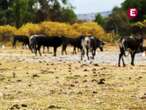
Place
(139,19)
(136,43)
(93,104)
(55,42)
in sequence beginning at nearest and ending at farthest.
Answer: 1. (93,104)
2. (136,43)
3. (55,42)
4. (139,19)

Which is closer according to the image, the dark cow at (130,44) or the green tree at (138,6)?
the dark cow at (130,44)

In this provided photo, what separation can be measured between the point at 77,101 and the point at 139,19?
239 ft

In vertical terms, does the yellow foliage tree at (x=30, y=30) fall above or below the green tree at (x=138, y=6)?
below

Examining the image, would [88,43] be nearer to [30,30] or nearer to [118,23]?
[30,30]

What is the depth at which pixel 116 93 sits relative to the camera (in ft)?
51.5

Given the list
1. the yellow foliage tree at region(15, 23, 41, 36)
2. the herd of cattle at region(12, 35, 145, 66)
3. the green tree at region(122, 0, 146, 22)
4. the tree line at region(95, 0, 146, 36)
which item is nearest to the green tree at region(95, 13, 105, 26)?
the tree line at region(95, 0, 146, 36)

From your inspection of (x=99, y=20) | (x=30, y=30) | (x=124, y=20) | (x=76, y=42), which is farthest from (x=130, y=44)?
(x=99, y=20)

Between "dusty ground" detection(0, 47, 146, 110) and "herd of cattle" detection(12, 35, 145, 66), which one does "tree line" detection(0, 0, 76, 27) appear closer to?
"herd of cattle" detection(12, 35, 145, 66)

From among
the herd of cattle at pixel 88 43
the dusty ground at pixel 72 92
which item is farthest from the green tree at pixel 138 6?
the dusty ground at pixel 72 92

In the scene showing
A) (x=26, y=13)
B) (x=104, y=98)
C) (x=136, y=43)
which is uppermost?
(x=104, y=98)

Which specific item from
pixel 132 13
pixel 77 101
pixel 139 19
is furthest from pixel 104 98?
pixel 139 19

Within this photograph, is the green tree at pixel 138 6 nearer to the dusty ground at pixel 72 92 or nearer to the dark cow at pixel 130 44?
the dark cow at pixel 130 44

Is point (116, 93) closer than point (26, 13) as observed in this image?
Yes

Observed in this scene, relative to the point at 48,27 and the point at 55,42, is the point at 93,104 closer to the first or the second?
the point at 55,42
